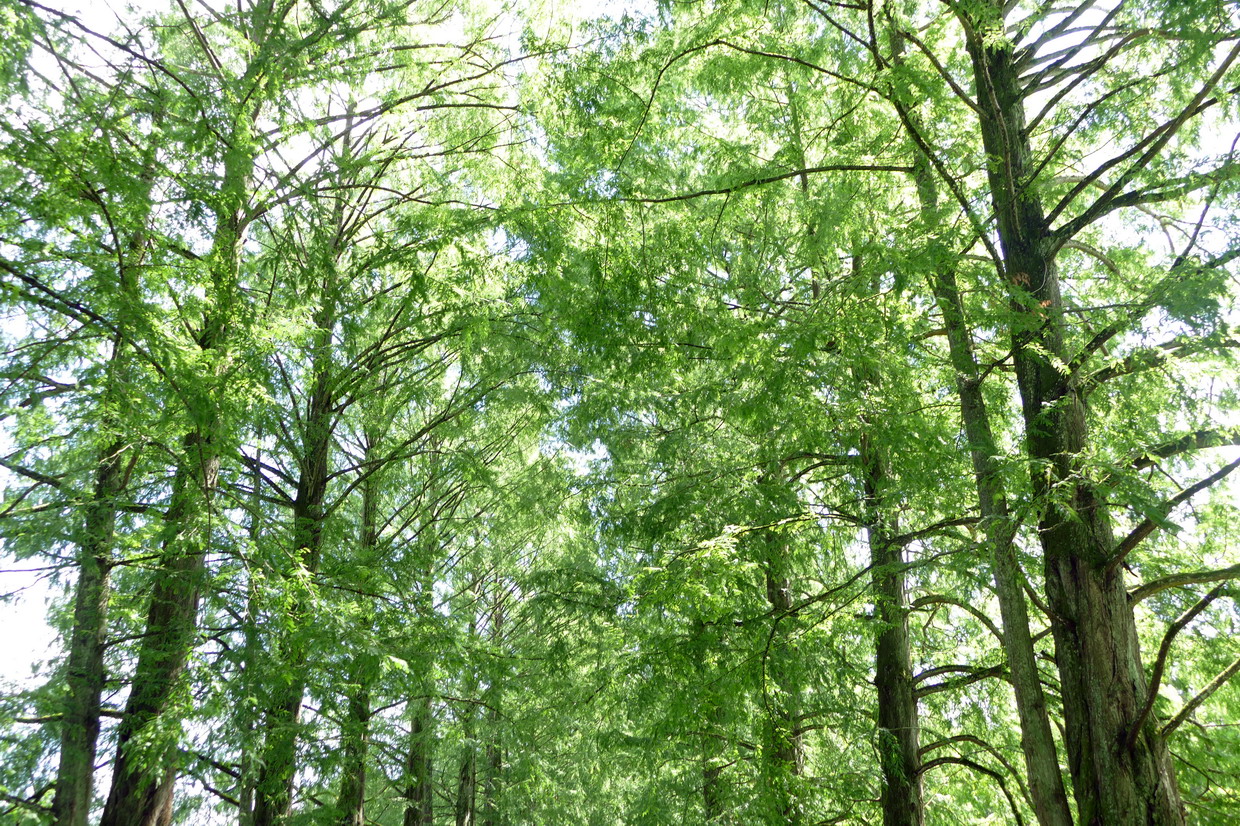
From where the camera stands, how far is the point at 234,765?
6766mm

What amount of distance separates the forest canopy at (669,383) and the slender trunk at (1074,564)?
2 centimetres

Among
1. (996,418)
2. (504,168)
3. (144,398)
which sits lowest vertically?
(144,398)

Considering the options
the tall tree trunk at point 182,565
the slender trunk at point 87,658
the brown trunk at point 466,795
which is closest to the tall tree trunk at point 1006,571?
the tall tree trunk at point 182,565

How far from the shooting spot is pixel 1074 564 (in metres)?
4.65

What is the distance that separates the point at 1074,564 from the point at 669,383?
4857 millimetres

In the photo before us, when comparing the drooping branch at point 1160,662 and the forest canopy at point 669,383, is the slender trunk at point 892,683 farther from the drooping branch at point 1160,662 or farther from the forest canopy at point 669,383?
the drooping branch at point 1160,662

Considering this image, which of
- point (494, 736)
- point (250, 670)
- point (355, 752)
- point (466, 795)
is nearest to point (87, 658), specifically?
point (250, 670)

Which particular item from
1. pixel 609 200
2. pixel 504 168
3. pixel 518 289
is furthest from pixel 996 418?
pixel 504 168

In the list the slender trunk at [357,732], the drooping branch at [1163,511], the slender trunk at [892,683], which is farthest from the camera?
the slender trunk at [892,683]

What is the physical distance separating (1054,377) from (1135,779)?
2257mm

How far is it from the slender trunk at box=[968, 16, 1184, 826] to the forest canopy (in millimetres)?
23

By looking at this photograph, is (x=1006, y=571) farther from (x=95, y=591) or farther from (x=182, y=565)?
(x=95, y=591)

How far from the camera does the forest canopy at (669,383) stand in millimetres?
4566

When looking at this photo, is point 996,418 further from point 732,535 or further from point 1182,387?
point 732,535
